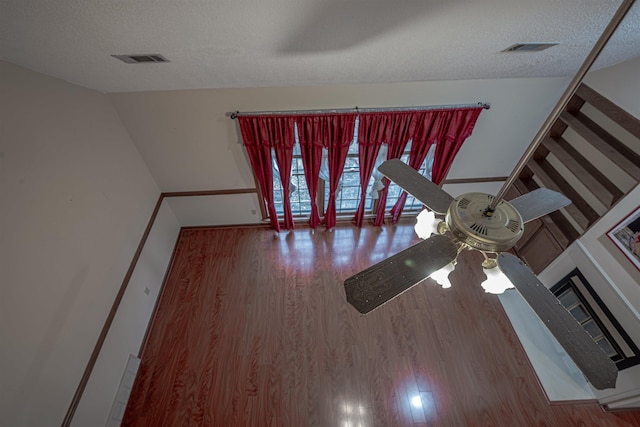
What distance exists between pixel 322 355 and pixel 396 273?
2.14 m

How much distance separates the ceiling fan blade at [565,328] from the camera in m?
0.73

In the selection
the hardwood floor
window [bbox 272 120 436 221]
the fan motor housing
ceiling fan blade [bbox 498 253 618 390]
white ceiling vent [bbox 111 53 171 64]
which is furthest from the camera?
window [bbox 272 120 436 221]

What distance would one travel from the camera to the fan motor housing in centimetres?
85

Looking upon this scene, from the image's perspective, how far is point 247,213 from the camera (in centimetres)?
357

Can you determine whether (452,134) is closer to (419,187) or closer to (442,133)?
(442,133)

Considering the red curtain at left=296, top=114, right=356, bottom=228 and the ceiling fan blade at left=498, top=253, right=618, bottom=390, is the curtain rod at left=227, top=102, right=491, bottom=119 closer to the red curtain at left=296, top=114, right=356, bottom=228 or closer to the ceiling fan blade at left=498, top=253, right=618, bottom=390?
the red curtain at left=296, top=114, right=356, bottom=228

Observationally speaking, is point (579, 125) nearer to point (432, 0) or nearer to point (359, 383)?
point (432, 0)

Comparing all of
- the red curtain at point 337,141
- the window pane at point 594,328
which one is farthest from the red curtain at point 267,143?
the window pane at point 594,328

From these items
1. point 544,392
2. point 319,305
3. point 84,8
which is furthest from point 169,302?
point 544,392

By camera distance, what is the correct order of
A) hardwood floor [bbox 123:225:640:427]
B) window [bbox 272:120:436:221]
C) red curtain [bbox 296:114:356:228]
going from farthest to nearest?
window [bbox 272:120:436:221] < red curtain [bbox 296:114:356:228] < hardwood floor [bbox 123:225:640:427]

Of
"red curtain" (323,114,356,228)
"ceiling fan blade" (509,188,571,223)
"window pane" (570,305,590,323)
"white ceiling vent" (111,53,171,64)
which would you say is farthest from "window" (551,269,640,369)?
"white ceiling vent" (111,53,171,64)

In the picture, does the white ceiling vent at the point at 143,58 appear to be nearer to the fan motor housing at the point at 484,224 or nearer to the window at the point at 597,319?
the fan motor housing at the point at 484,224

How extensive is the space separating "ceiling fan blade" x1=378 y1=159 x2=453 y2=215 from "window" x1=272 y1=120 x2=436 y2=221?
1.66m

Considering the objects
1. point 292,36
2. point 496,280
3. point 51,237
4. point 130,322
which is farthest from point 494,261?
point 130,322
